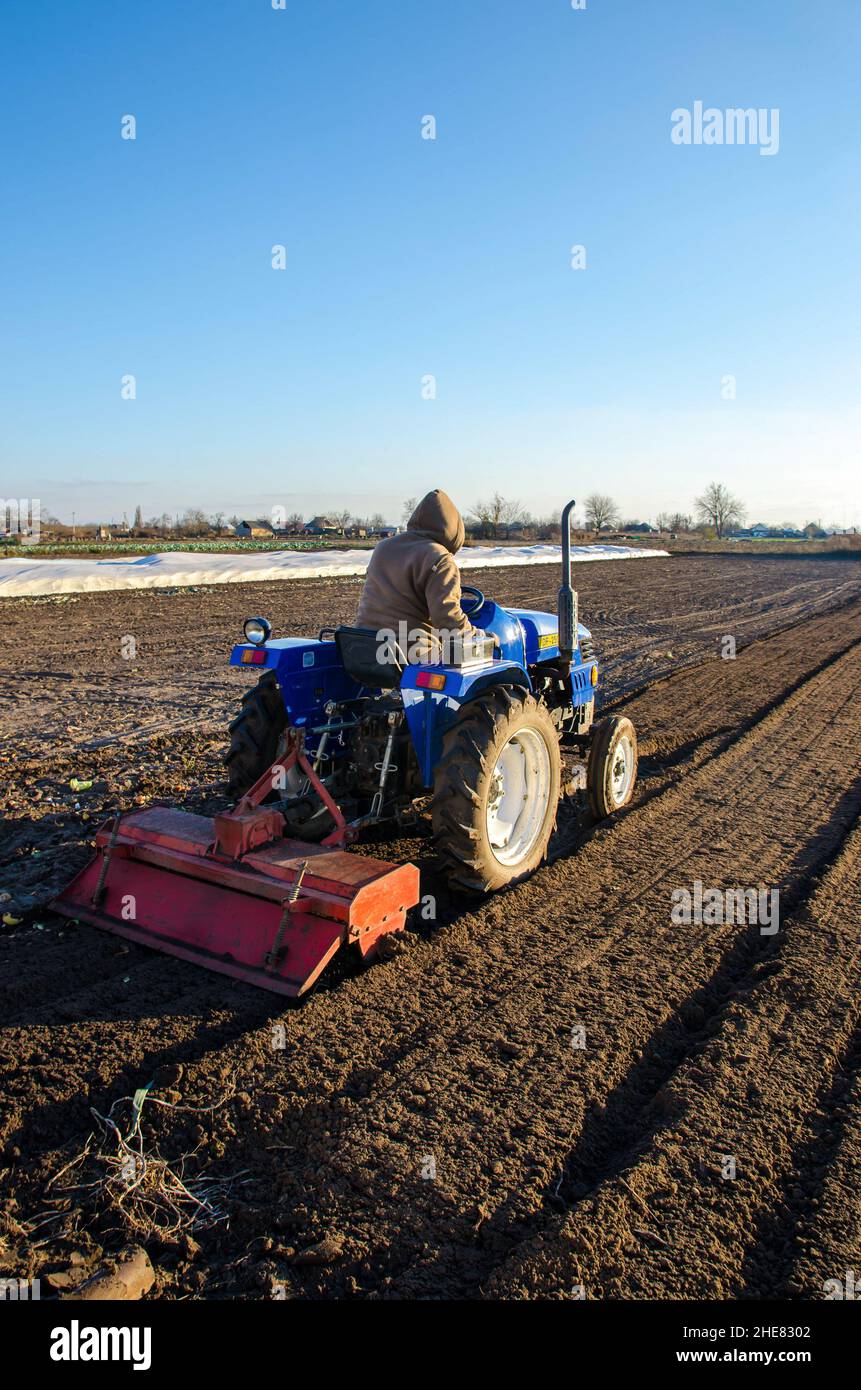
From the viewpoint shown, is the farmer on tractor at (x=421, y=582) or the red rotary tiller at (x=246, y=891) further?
the farmer on tractor at (x=421, y=582)

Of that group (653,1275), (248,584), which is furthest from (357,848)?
(248,584)

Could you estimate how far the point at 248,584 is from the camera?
22.3m

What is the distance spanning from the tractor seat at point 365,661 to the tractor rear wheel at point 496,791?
38 cm

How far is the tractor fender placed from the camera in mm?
4061

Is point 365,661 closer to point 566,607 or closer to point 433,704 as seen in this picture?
point 433,704

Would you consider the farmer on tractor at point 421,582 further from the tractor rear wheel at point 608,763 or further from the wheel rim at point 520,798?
the tractor rear wheel at point 608,763

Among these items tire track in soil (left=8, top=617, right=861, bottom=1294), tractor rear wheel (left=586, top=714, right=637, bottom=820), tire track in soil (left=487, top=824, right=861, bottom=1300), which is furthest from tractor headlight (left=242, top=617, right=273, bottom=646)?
tire track in soil (left=487, top=824, right=861, bottom=1300)

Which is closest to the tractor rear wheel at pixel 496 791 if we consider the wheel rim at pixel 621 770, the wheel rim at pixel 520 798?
the wheel rim at pixel 520 798

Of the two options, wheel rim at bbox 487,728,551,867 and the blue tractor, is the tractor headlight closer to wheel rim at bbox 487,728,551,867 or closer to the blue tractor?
the blue tractor

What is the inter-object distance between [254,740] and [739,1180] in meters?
2.98

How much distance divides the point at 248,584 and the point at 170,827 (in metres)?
18.7

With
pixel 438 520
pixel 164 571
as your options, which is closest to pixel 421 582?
pixel 438 520

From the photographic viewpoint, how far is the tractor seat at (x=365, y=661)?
4277 millimetres

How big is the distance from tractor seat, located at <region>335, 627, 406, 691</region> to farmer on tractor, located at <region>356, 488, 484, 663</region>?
127 millimetres
